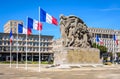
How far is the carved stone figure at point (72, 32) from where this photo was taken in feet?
167

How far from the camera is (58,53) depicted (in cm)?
5047

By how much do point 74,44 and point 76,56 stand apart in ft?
8.46

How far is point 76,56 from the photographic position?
49.8 meters

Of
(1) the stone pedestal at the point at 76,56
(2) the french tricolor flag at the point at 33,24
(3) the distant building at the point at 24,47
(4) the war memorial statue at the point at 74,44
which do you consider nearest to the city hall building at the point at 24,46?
(3) the distant building at the point at 24,47

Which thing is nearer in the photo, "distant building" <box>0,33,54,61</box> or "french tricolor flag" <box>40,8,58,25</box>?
"french tricolor flag" <box>40,8,58,25</box>

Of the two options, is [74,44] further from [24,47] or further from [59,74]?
[24,47]

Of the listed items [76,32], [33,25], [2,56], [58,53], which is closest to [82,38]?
[76,32]

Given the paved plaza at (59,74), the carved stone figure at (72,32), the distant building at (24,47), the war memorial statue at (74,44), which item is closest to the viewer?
the paved plaza at (59,74)

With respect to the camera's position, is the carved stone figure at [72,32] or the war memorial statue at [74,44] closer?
the war memorial statue at [74,44]

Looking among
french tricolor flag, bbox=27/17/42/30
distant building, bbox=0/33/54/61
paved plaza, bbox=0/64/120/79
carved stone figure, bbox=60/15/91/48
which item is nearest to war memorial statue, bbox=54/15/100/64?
carved stone figure, bbox=60/15/91/48

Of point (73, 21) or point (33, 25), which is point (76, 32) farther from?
point (33, 25)

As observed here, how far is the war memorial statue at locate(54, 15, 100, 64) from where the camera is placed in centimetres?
4893

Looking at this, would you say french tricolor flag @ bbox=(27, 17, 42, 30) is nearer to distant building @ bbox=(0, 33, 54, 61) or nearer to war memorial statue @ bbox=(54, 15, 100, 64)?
war memorial statue @ bbox=(54, 15, 100, 64)

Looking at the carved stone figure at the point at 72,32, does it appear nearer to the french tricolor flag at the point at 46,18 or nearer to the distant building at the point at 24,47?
the french tricolor flag at the point at 46,18
